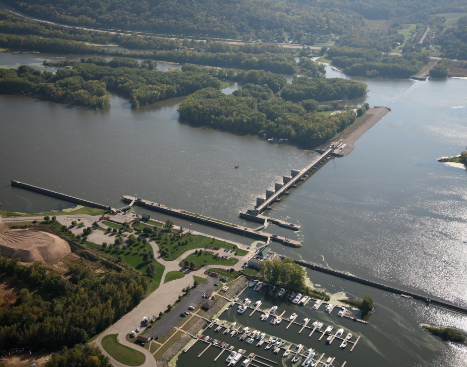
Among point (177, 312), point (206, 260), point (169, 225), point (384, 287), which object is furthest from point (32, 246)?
point (384, 287)

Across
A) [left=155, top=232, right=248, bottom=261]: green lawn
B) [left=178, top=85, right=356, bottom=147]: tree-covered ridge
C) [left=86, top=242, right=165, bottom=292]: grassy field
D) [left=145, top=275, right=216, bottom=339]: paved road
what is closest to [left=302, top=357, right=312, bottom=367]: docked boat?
[left=145, top=275, right=216, bottom=339]: paved road

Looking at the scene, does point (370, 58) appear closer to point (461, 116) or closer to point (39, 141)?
point (461, 116)

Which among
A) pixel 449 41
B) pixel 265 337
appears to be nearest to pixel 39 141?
pixel 265 337

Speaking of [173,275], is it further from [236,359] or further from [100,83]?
[100,83]

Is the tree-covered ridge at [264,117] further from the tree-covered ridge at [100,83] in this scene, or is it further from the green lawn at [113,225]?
the green lawn at [113,225]

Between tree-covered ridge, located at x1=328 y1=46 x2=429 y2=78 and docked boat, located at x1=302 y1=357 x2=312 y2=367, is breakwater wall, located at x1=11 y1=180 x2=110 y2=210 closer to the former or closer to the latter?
docked boat, located at x1=302 y1=357 x2=312 y2=367
